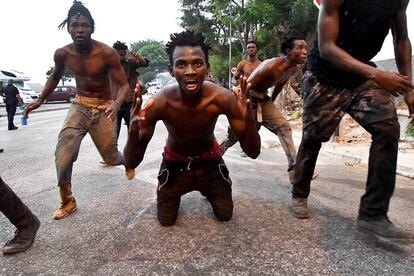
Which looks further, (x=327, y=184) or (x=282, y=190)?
(x=327, y=184)

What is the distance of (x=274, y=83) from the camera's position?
458cm

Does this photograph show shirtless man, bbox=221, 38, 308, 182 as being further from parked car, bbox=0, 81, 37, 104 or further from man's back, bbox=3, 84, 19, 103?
parked car, bbox=0, 81, 37, 104

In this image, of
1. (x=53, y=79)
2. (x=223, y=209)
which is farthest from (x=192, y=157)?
(x=53, y=79)

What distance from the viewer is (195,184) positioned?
125 inches

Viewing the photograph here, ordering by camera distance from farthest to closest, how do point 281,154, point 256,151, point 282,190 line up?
point 281,154
point 282,190
point 256,151

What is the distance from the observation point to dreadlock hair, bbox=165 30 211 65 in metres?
2.80

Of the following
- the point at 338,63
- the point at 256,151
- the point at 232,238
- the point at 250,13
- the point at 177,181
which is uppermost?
the point at 250,13

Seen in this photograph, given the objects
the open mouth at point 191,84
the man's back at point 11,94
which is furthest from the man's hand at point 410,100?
the man's back at point 11,94

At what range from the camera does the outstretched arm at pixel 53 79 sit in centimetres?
358

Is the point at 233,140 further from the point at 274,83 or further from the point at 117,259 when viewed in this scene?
the point at 117,259

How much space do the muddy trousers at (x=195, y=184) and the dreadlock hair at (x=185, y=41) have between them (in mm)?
900

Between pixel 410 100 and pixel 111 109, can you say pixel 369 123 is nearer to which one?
pixel 410 100

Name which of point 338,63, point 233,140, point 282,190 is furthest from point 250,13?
point 338,63

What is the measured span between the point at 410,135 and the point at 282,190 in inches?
158
